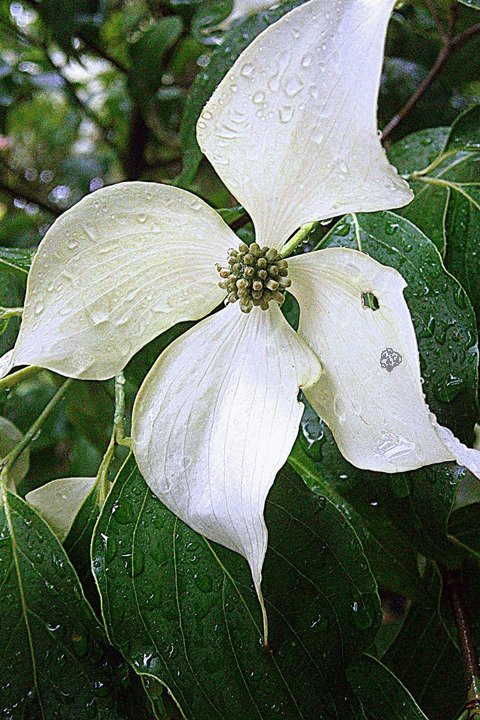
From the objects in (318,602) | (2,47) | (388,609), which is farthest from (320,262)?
(2,47)

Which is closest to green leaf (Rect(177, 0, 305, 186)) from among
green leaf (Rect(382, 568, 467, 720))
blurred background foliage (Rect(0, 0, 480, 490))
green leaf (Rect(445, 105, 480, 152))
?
blurred background foliage (Rect(0, 0, 480, 490))

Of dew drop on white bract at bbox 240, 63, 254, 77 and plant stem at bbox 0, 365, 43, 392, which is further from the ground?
dew drop on white bract at bbox 240, 63, 254, 77

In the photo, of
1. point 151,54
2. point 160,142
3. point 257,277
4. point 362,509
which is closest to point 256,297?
point 257,277

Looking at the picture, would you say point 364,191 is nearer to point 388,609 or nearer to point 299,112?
point 299,112

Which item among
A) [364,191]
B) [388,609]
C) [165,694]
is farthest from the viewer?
[388,609]

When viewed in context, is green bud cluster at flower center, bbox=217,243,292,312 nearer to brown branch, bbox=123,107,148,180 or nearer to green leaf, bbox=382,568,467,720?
green leaf, bbox=382,568,467,720

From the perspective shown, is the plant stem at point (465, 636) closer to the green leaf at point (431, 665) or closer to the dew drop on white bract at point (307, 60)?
the green leaf at point (431, 665)
